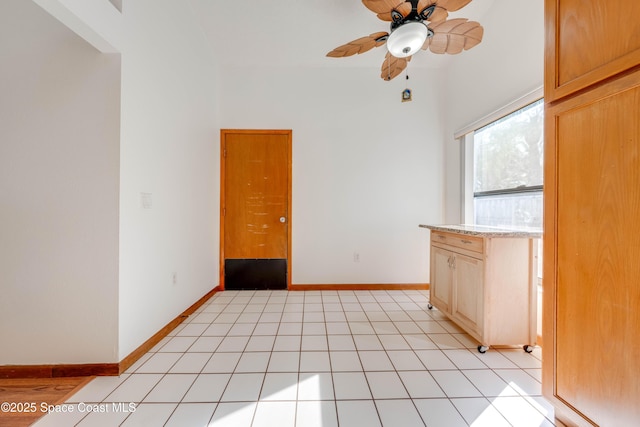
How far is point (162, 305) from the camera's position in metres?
2.13

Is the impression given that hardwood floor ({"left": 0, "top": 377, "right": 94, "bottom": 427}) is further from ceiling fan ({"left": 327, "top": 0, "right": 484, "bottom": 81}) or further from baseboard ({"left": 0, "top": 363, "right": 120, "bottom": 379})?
ceiling fan ({"left": 327, "top": 0, "right": 484, "bottom": 81})

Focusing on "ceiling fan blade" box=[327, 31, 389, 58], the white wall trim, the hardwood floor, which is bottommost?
the hardwood floor

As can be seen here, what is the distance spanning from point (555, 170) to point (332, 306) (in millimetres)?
2263

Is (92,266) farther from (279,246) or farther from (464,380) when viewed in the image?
(464,380)

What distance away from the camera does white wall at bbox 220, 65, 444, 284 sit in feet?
11.3

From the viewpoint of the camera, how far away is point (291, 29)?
2750mm

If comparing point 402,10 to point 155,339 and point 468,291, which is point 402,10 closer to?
point 468,291

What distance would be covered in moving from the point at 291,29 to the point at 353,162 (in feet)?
5.40

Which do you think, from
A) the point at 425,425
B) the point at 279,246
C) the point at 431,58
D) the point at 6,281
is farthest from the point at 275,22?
the point at 425,425

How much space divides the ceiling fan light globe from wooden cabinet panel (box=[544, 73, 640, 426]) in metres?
0.93

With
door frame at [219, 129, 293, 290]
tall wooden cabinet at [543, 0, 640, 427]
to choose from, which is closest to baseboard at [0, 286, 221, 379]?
door frame at [219, 129, 293, 290]

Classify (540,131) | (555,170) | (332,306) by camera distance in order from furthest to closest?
(332,306), (540,131), (555,170)

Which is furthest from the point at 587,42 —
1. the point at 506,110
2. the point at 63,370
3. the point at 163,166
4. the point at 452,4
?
the point at 63,370

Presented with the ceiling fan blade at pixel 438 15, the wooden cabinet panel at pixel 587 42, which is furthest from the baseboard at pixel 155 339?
the ceiling fan blade at pixel 438 15
